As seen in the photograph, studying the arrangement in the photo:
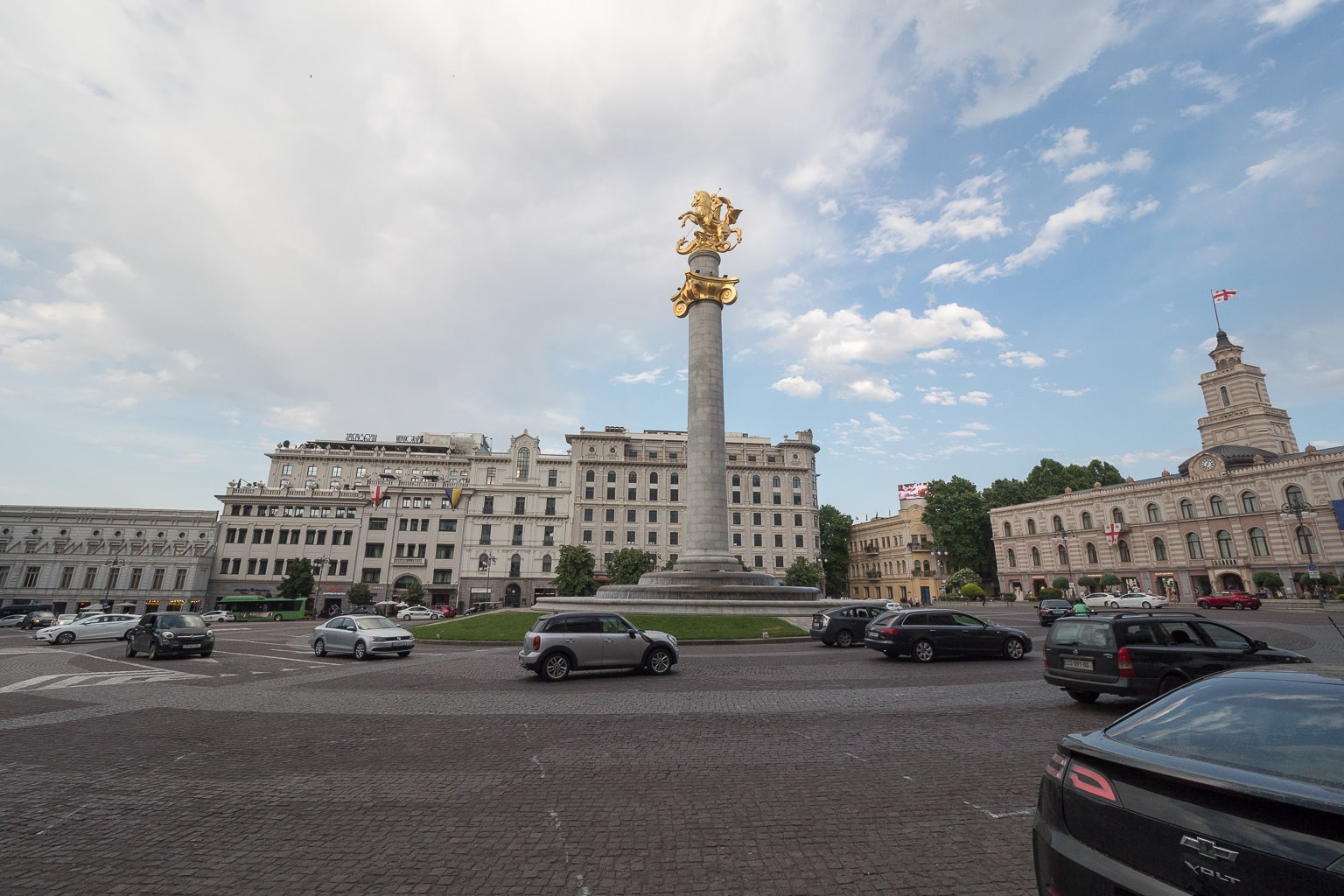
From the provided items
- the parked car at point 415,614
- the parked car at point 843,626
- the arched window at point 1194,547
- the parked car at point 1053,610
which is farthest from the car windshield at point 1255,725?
the arched window at point 1194,547

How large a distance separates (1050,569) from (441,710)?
7860 centimetres

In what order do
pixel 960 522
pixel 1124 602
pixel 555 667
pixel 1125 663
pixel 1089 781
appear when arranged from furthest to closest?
pixel 960 522 → pixel 1124 602 → pixel 555 667 → pixel 1125 663 → pixel 1089 781

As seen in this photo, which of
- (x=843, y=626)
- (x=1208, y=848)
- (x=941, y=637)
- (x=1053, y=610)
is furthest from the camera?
(x=1053, y=610)

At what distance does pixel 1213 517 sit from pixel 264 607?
9254cm

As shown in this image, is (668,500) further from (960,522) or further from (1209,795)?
(1209,795)

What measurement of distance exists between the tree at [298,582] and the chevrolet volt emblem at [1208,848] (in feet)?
247

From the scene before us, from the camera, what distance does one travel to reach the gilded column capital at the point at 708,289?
38.4 m

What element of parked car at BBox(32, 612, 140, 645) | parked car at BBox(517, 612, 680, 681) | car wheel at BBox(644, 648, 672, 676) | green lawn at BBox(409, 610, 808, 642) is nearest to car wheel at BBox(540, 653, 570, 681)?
parked car at BBox(517, 612, 680, 681)

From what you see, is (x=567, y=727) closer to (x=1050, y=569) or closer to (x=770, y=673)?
(x=770, y=673)

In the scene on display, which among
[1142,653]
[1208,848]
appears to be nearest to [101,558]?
[1142,653]

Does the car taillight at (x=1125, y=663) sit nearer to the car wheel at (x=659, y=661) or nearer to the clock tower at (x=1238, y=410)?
the car wheel at (x=659, y=661)

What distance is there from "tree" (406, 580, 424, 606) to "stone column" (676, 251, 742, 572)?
43.3 meters

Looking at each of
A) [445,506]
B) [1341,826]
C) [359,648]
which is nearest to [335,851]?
[1341,826]

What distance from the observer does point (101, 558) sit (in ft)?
228
